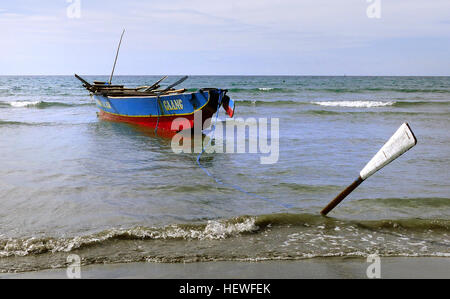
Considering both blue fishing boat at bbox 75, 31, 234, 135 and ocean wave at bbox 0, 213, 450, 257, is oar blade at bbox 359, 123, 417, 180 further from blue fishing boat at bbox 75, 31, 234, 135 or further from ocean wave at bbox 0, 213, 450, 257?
blue fishing boat at bbox 75, 31, 234, 135

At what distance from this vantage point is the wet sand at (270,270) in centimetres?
368

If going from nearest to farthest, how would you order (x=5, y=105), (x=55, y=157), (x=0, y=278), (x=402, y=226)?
(x=0, y=278), (x=402, y=226), (x=55, y=157), (x=5, y=105)

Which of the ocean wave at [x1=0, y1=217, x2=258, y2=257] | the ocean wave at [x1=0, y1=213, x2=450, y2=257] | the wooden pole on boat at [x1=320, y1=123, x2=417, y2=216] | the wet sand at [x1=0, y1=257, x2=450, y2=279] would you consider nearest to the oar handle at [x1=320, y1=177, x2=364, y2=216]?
the ocean wave at [x1=0, y1=213, x2=450, y2=257]

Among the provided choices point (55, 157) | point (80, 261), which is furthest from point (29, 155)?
point (80, 261)

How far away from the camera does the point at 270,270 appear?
3.81 metres

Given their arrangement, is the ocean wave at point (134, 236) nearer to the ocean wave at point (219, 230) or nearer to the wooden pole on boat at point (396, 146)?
the ocean wave at point (219, 230)

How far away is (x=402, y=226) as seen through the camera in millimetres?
4984

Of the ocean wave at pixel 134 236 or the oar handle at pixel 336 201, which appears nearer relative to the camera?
the ocean wave at pixel 134 236

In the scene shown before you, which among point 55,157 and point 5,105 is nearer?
point 55,157

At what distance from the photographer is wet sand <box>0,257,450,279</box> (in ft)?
12.1

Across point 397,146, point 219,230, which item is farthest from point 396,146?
point 219,230

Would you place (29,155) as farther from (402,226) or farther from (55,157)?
(402,226)

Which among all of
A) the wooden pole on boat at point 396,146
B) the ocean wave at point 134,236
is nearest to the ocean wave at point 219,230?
the ocean wave at point 134,236
